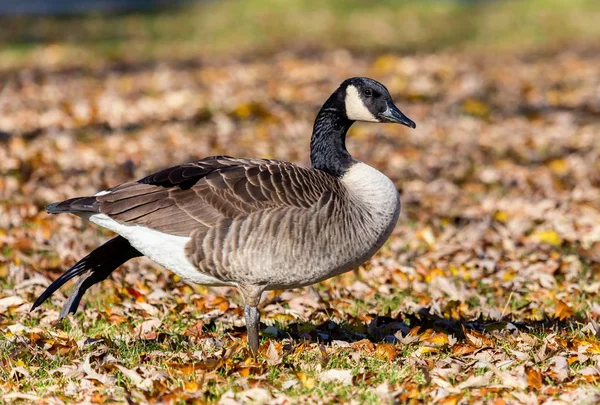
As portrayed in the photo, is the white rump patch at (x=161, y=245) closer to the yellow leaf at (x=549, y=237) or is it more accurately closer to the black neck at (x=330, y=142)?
the black neck at (x=330, y=142)

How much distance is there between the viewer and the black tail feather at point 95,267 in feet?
19.3

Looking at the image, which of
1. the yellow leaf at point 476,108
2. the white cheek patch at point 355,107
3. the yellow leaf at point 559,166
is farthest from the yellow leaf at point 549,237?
the yellow leaf at point 476,108

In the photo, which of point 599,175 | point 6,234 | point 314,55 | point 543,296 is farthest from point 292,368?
point 314,55

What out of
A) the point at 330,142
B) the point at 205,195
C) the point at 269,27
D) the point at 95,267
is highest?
the point at 269,27

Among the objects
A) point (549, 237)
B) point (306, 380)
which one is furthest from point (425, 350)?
point (549, 237)

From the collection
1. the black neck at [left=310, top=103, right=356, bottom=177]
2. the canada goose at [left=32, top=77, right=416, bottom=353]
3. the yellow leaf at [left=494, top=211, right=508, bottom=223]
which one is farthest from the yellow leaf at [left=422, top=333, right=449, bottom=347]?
the yellow leaf at [left=494, top=211, right=508, bottom=223]

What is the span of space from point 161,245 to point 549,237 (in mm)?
4707

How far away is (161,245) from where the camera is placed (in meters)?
5.35

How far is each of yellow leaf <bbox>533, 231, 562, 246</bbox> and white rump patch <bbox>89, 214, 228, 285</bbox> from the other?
170 inches

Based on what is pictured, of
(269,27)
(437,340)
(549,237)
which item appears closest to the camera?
(437,340)

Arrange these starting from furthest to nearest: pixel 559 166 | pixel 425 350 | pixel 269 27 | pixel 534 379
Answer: pixel 269 27, pixel 559 166, pixel 425 350, pixel 534 379

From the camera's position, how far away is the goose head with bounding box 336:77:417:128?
593 cm

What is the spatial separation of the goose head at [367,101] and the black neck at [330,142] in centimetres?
9

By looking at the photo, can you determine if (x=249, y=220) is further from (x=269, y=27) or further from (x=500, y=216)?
(x=269, y=27)
